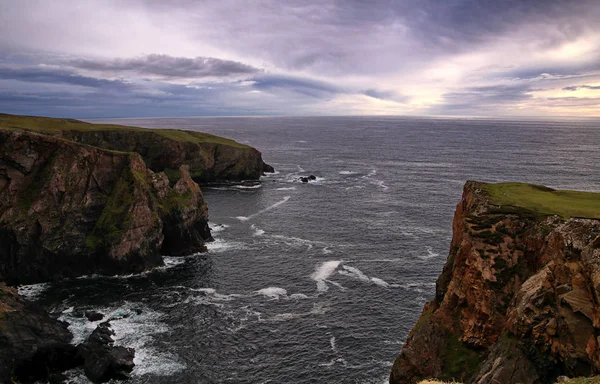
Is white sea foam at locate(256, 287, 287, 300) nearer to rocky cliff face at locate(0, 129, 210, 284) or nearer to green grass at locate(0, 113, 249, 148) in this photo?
rocky cliff face at locate(0, 129, 210, 284)

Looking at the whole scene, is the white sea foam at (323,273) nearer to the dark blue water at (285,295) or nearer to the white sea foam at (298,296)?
the dark blue water at (285,295)

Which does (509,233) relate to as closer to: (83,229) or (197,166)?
(83,229)

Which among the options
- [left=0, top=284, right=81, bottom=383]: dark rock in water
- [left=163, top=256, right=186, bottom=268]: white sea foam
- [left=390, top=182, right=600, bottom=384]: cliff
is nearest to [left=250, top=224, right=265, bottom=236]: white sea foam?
[left=163, top=256, right=186, bottom=268]: white sea foam

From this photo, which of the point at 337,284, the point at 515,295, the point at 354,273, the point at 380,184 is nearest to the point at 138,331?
the point at 337,284

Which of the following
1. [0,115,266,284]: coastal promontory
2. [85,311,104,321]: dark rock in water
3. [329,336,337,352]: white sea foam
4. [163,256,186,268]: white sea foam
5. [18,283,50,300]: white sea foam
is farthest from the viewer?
[163,256,186,268]: white sea foam

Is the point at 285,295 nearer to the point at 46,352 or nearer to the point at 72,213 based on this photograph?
the point at 46,352

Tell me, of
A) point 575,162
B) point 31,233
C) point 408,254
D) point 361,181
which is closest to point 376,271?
point 408,254

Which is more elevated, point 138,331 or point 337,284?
point 337,284
